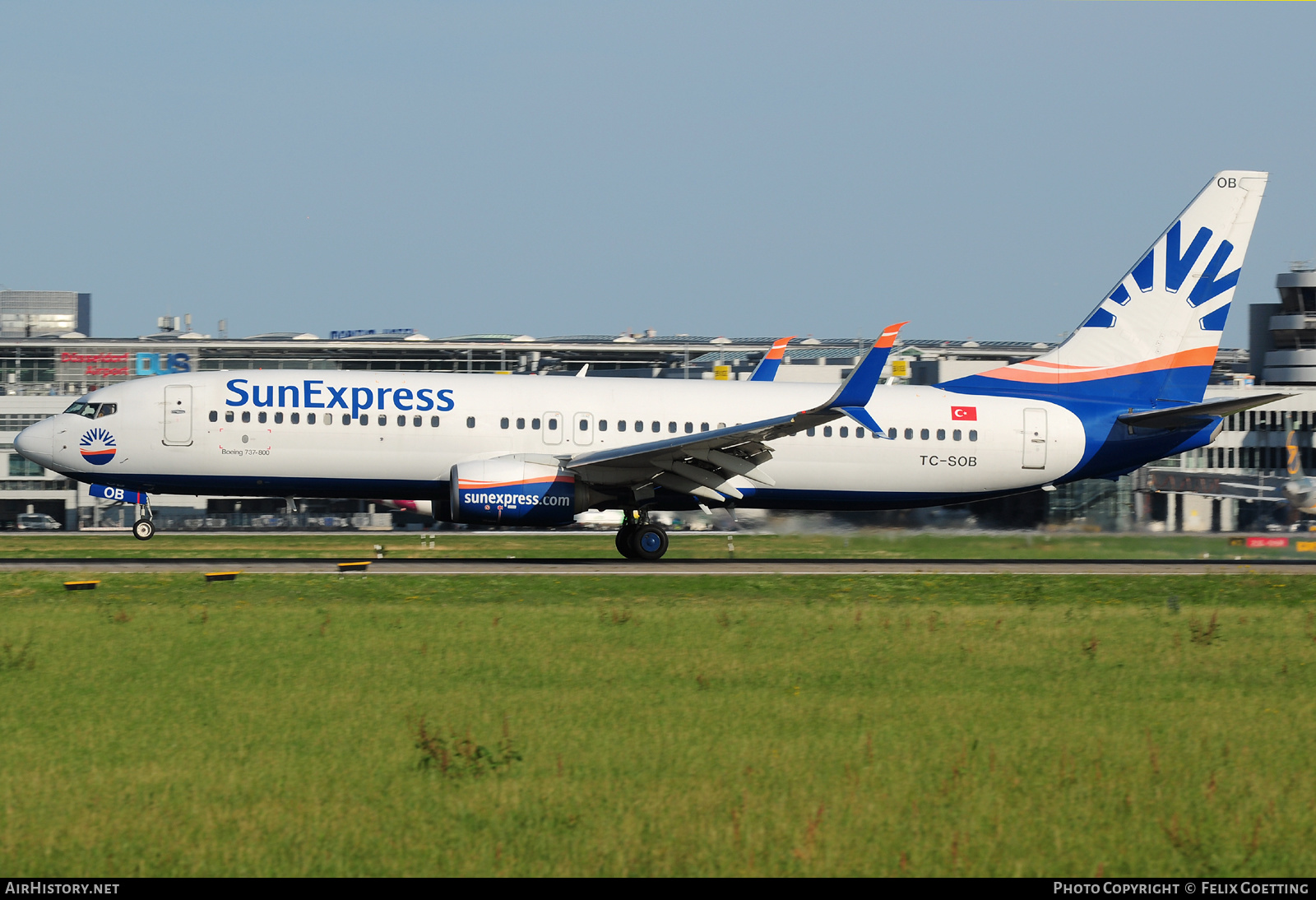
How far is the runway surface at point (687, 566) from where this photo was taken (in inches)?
1034

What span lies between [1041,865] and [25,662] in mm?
11553

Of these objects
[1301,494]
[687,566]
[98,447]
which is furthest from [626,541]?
[1301,494]

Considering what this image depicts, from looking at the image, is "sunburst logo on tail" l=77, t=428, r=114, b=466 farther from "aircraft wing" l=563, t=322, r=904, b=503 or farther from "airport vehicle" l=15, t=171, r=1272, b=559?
"aircraft wing" l=563, t=322, r=904, b=503

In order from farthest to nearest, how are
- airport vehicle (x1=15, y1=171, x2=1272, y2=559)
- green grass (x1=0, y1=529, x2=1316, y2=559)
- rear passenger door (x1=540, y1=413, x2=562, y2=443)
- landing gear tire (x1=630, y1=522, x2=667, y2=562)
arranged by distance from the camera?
green grass (x1=0, y1=529, x2=1316, y2=559)
landing gear tire (x1=630, y1=522, x2=667, y2=562)
rear passenger door (x1=540, y1=413, x2=562, y2=443)
airport vehicle (x1=15, y1=171, x2=1272, y2=559)

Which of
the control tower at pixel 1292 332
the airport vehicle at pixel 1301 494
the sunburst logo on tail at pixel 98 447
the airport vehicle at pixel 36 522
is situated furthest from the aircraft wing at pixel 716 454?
the control tower at pixel 1292 332

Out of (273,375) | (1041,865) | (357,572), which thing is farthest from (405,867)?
(273,375)

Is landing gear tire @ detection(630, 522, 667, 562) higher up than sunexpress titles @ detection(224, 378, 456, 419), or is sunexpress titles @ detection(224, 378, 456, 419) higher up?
sunexpress titles @ detection(224, 378, 456, 419)

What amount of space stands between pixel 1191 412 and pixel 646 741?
76.2 feet

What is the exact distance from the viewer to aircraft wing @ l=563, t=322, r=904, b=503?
25.9m

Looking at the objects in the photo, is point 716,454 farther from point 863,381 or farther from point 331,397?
point 331,397

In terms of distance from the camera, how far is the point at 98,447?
93.9 ft

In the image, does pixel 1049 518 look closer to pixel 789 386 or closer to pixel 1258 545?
pixel 1258 545

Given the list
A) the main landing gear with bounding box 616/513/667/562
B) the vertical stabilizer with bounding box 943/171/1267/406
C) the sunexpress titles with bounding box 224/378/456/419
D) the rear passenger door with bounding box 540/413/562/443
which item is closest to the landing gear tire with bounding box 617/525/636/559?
the main landing gear with bounding box 616/513/667/562

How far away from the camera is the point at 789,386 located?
31.3 m
